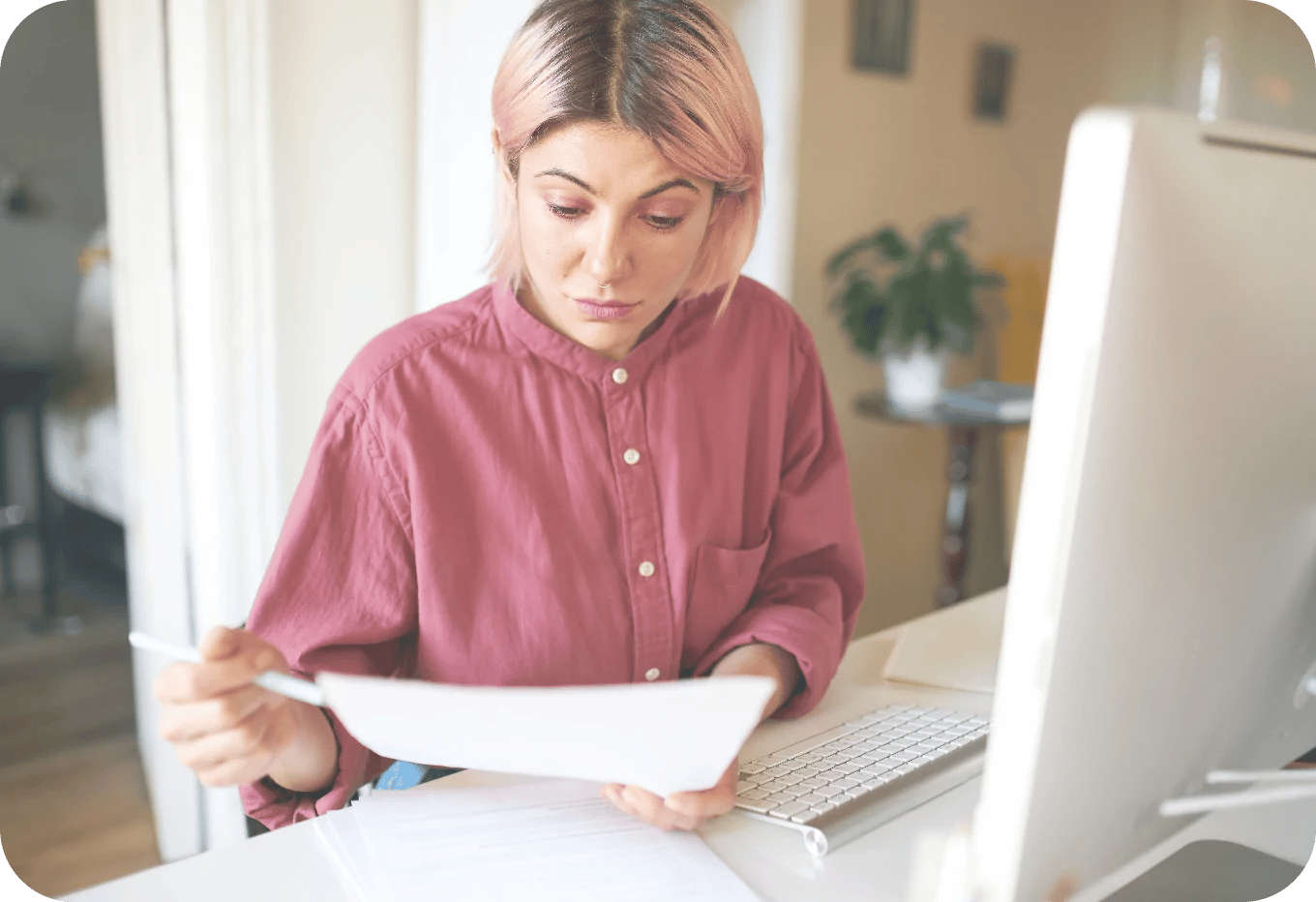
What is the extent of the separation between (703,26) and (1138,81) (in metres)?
3.24

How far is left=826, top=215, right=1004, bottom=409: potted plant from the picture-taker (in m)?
2.49

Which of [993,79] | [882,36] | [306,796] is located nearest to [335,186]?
[306,796]

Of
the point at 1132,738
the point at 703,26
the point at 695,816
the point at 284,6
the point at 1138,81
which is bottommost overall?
the point at 695,816

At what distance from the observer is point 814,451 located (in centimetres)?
110

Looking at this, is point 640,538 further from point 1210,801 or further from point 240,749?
point 1210,801

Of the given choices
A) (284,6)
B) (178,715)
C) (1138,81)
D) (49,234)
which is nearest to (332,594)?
(178,715)

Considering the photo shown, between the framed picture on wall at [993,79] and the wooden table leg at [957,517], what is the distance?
41.0 inches

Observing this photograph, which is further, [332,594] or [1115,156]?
[332,594]

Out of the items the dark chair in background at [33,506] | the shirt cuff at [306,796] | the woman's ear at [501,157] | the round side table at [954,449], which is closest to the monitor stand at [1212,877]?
the shirt cuff at [306,796]

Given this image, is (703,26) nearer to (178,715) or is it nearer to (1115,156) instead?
(1115,156)

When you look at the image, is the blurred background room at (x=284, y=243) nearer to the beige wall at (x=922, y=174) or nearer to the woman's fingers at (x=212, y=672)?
the beige wall at (x=922, y=174)

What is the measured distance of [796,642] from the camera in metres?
0.93

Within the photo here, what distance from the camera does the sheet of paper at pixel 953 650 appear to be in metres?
1.02

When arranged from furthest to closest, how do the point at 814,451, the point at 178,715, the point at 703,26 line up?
the point at 814,451
the point at 703,26
the point at 178,715
